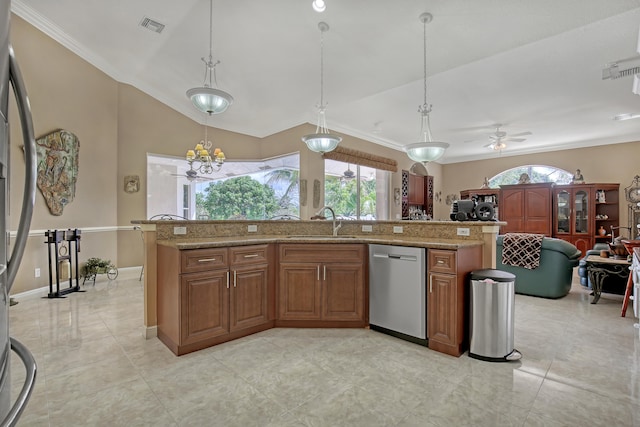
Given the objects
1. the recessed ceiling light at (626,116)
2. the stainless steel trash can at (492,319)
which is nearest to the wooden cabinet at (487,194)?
the recessed ceiling light at (626,116)

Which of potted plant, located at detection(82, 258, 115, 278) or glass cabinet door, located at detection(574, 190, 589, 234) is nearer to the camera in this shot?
potted plant, located at detection(82, 258, 115, 278)

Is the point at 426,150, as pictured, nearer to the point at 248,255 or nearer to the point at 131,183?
the point at 248,255

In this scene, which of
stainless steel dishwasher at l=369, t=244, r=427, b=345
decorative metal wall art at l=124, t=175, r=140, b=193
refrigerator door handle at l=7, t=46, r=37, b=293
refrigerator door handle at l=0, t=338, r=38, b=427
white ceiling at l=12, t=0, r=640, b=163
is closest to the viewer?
refrigerator door handle at l=0, t=338, r=38, b=427

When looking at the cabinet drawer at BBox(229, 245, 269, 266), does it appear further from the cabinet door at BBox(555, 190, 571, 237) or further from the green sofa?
the cabinet door at BBox(555, 190, 571, 237)

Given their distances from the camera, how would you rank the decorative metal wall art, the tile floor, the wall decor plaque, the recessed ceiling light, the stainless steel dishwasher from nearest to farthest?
1. the tile floor
2. the stainless steel dishwasher
3. the wall decor plaque
4. the recessed ceiling light
5. the decorative metal wall art

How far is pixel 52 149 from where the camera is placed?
4.40 meters

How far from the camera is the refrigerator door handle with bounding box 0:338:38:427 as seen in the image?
0.70 meters

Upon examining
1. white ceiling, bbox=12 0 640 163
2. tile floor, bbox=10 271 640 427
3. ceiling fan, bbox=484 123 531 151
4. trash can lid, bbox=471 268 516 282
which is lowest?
tile floor, bbox=10 271 640 427

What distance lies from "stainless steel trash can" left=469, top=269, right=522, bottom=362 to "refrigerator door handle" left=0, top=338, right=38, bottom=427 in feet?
8.48

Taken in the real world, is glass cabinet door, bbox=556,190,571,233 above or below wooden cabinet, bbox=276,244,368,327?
above

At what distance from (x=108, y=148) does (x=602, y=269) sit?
766 cm

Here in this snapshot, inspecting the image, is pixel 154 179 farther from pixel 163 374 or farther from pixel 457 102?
pixel 457 102

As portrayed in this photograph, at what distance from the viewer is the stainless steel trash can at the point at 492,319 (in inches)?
94.5

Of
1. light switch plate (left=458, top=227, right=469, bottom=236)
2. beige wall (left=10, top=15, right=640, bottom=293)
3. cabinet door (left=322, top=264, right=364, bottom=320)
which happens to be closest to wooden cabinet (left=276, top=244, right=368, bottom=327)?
cabinet door (left=322, top=264, right=364, bottom=320)
